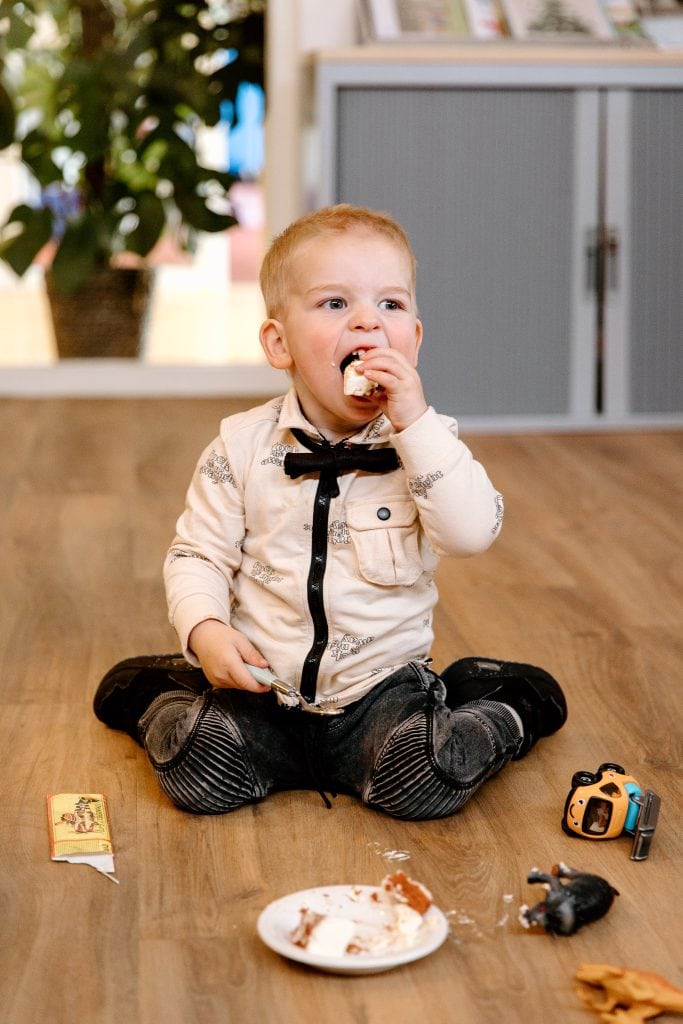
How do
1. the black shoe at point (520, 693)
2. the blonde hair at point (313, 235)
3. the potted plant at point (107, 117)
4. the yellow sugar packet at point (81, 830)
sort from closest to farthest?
1. the yellow sugar packet at point (81, 830)
2. the blonde hair at point (313, 235)
3. the black shoe at point (520, 693)
4. the potted plant at point (107, 117)

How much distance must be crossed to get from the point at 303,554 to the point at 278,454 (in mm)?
98

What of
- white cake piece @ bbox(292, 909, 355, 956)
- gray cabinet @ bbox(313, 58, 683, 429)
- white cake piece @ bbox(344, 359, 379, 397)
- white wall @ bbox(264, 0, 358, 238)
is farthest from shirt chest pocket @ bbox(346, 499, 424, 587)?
white wall @ bbox(264, 0, 358, 238)

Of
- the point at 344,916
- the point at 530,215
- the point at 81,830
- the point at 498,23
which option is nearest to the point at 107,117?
the point at 498,23

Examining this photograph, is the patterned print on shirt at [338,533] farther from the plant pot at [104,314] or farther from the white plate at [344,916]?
the plant pot at [104,314]

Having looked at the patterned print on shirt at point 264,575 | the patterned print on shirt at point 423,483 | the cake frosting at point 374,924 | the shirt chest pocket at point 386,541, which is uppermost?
the patterned print on shirt at point 423,483

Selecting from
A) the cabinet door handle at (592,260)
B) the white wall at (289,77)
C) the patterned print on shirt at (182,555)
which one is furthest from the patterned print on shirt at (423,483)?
the white wall at (289,77)

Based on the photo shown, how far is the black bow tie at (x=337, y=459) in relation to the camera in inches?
49.6

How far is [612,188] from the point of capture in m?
3.07

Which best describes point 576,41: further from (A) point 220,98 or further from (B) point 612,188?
(A) point 220,98

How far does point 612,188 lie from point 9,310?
1.55 meters

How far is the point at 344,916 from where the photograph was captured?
3.34ft

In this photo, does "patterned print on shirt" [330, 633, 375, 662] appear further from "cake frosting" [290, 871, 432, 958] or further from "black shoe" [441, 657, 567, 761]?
"cake frosting" [290, 871, 432, 958]

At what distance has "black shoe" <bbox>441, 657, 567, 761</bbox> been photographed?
4.55ft

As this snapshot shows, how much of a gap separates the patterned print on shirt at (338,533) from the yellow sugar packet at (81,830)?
12.4 inches
